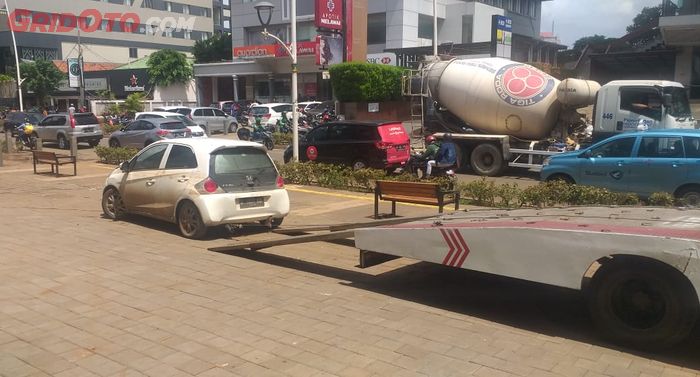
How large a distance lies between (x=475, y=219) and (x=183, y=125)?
20.3m

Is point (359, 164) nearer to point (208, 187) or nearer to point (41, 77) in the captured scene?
point (208, 187)

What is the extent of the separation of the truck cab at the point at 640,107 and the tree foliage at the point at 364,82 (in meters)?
17.1

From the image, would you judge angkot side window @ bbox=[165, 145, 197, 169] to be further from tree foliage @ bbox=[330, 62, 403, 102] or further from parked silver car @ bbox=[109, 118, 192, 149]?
tree foliage @ bbox=[330, 62, 403, 102]

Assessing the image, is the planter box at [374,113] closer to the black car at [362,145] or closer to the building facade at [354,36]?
the building facade at [354,36]

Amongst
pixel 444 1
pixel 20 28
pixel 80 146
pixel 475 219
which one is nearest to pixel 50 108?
pixel 20 28

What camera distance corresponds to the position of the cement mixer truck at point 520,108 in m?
14.6

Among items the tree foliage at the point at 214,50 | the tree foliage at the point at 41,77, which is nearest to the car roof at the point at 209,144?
the tree foliage at the point at 41,77

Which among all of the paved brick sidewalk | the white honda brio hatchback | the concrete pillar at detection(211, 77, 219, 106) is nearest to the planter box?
the white honda brio hatchback

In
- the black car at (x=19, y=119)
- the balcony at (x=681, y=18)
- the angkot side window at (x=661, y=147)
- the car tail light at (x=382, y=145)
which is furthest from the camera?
the black car at (x=19, y=119)

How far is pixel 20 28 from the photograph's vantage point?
7244cm

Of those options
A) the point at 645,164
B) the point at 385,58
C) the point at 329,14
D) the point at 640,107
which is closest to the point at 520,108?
the point at 640,107

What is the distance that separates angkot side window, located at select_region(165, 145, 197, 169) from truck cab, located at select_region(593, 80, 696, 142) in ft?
34.5

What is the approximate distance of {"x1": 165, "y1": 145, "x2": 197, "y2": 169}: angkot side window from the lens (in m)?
9.33

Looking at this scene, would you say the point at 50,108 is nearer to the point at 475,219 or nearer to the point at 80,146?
the point at 80,146
